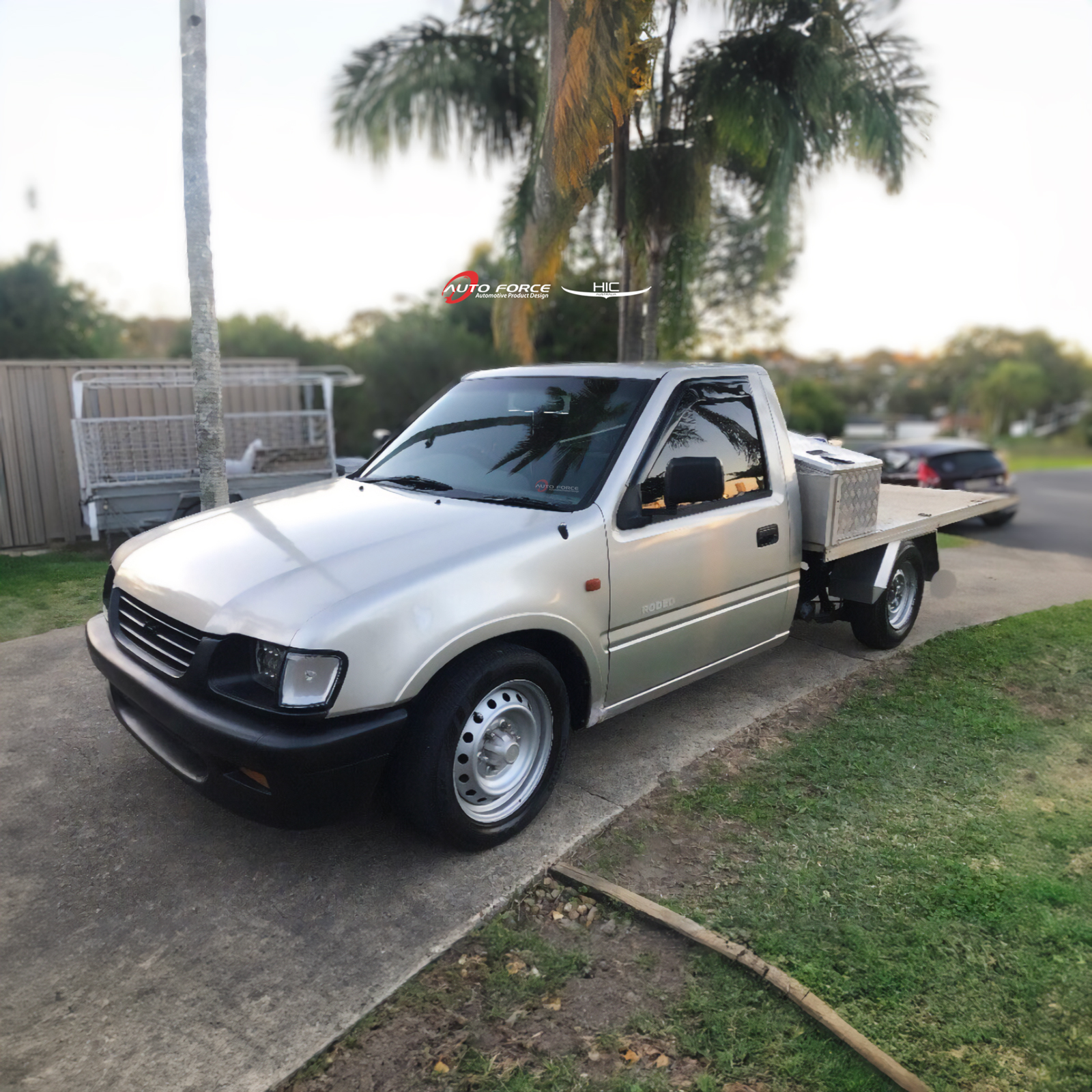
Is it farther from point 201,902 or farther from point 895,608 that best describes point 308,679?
point 895,608

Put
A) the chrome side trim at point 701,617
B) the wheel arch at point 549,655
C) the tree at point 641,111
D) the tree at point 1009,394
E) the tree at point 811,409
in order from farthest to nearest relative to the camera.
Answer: the tree at point 1009,394 → the tree at point 811,409 → the tree at point 641,111 → the chrome side trim at point 701,617 → the wheel arch at point 549,655

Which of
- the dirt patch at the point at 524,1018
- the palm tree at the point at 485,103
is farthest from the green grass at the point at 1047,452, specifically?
the dirt patch at the point at 524,1018

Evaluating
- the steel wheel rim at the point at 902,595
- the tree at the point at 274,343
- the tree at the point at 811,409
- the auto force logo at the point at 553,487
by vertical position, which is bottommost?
the tree at the point at 811,409

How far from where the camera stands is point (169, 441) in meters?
10.4

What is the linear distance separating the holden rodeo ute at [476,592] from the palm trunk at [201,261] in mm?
3861

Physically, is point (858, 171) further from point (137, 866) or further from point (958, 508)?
point (137, 866)

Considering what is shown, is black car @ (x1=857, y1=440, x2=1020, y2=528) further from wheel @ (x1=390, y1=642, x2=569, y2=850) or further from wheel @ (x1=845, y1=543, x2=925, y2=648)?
wheel @ (x1=390, y1=642, x2=569, y2=850)

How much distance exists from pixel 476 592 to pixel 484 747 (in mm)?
684

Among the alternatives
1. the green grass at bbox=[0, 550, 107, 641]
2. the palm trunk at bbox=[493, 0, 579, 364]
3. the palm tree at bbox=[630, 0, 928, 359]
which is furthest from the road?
the green grass at bbox=[0, 550, 107, 641]

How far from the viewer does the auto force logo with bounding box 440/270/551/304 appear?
10211mm

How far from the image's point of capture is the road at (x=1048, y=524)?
12.0 m

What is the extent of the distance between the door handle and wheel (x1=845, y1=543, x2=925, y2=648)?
1407 mm

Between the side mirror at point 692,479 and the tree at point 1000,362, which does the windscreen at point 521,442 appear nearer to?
the side mirror at point 692,479

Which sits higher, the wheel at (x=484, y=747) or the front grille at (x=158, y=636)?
the front grille at (x=158, y=636)
